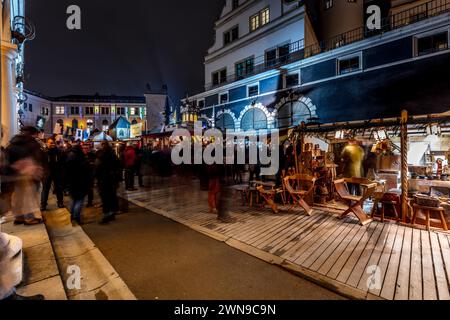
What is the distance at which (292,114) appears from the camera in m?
→ 18.3

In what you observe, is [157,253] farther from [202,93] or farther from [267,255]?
[202,93]

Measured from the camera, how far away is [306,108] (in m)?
17.6

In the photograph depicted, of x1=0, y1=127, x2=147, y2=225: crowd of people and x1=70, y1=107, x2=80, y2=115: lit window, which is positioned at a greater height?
x1=70, y1=107, x2=80, y2=115: lit window

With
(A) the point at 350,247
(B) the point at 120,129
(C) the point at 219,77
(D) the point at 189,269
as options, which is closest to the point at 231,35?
(C) the point at 219,77

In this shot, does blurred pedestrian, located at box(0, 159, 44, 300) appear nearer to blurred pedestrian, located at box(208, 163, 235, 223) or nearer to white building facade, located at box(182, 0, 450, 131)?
blurred pedestrian, located at box(208, 163, 235, 223)

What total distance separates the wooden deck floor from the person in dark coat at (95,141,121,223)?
1.59 m

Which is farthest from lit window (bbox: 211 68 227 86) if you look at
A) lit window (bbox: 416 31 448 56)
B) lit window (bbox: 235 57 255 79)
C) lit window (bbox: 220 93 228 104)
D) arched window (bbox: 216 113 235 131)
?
lit window (bbox: 416 31 448 56)

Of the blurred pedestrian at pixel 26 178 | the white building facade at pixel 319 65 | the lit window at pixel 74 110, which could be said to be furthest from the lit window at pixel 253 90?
the lit window at pixel 74 110

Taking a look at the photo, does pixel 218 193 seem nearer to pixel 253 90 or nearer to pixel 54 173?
pixel 54 173

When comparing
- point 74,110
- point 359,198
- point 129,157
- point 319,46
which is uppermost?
point 74,110

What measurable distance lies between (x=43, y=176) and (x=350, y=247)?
759cm

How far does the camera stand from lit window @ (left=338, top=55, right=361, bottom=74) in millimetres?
14932

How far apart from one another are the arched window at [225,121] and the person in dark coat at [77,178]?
1782cm
